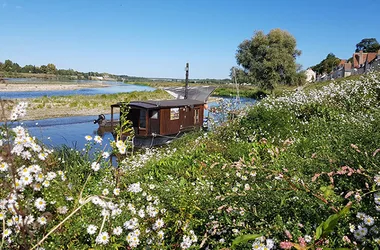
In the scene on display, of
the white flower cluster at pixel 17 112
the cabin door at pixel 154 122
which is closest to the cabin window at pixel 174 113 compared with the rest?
the cabin door at pixel 154 122

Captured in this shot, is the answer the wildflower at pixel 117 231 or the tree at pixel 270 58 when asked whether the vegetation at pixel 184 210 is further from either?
the tree at pixel 270 58

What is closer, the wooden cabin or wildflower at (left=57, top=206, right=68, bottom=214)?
wildflower at (left=57, top=206, right=68, bottom=214)

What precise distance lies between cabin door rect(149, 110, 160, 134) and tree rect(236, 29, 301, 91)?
99.3ft

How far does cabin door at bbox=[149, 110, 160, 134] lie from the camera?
15.4 metres

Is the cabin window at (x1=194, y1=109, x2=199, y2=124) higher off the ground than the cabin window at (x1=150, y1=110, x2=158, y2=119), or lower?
lower

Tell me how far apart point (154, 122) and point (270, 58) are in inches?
1304

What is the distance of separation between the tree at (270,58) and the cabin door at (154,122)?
30.3 m

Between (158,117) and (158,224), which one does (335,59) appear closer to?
(158,117)

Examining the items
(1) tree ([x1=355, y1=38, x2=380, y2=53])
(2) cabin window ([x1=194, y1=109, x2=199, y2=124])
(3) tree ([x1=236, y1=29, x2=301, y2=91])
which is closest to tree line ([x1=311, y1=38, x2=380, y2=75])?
(1) tree ([x1=355, y1=38, x2=380, y2=53])

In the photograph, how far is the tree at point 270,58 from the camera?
142 ft

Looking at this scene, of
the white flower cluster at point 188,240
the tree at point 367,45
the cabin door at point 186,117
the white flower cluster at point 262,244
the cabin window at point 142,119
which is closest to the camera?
the white flower cluster at point 262,244

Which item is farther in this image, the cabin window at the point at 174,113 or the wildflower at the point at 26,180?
the cabin window at the point at 174,113

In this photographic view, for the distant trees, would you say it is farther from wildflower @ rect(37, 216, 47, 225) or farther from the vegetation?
wildflower @ rect(37, 216, 47, 225)

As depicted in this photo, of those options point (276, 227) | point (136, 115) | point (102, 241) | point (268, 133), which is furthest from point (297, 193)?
point (136, 115)
